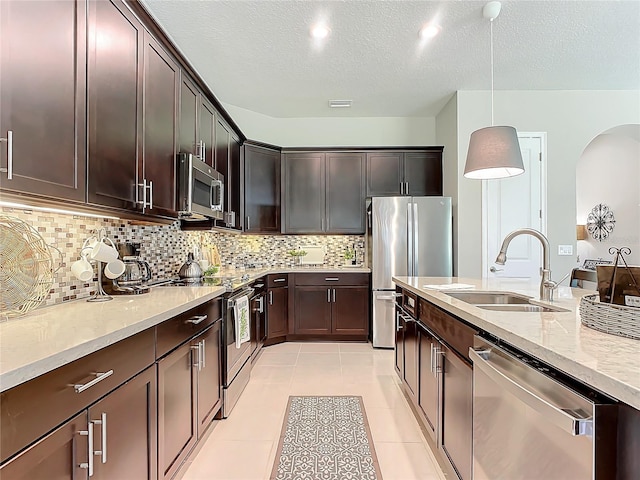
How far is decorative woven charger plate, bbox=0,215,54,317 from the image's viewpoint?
4.37ft

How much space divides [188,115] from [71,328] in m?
1.91

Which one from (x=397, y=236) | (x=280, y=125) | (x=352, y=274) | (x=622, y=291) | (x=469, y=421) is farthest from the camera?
(x=280, y=125)

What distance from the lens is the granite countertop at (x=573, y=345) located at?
27.8 inches

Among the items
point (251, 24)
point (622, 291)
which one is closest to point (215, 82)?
point (251, 24)

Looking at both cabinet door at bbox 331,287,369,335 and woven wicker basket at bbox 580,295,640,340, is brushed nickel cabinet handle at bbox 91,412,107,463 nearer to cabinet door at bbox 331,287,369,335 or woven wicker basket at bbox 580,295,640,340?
woven wicker basket at bbox 580,295,640,340

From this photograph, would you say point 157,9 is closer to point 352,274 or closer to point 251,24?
point 251,24

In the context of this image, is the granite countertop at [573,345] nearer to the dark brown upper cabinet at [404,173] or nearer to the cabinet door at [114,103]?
the cabinet door at [114,103]

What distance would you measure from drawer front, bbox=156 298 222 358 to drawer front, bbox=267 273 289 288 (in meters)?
1.78

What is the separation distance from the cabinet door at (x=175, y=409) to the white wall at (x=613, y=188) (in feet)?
20.1

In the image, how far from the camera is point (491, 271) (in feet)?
12.8

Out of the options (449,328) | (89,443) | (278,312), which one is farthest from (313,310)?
(89,443)

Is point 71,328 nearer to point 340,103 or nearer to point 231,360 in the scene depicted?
point 231,360

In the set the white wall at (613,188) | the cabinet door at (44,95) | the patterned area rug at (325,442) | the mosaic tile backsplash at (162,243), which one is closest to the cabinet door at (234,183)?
the mosaic tile backsplash at (162,243)

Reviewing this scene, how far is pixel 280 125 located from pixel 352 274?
229cm
